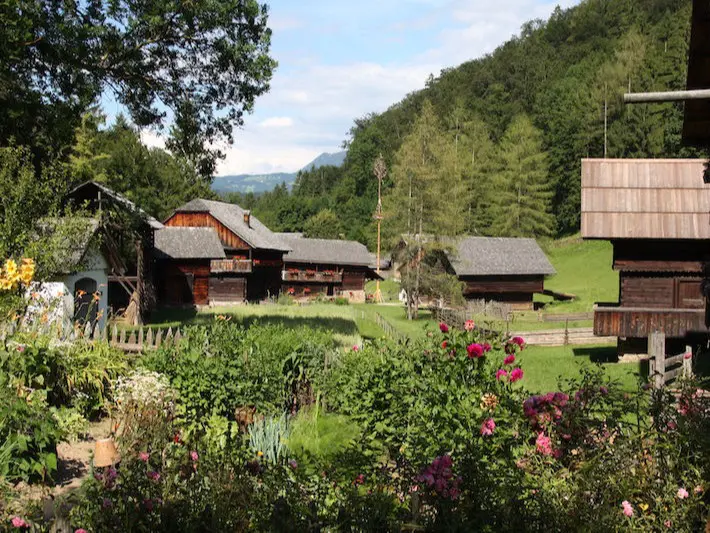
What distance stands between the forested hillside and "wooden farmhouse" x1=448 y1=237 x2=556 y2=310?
2861 mm

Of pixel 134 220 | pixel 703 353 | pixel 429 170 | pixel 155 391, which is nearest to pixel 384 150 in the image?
pixel 429 170

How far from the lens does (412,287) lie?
4241 cm

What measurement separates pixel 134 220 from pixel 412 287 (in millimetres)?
18561

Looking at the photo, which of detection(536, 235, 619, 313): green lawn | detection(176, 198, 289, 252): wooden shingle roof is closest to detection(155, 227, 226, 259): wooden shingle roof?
detection(176, 198, 289, 252): wooden shingle roof

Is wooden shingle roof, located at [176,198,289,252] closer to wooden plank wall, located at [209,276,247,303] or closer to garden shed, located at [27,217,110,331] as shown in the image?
wooden plank wall, located at [209,276,247,303]

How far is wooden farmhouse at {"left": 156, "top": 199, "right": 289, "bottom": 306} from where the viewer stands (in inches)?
1780

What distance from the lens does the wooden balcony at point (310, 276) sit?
195 ft

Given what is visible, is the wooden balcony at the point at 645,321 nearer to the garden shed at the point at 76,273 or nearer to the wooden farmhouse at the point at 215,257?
the garden shed at the point at 76,273

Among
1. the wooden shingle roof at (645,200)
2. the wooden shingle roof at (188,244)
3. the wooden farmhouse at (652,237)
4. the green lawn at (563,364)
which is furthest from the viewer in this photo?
the wooden shingle roof at (188,244)

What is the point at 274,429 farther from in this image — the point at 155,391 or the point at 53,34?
the point at 53,34

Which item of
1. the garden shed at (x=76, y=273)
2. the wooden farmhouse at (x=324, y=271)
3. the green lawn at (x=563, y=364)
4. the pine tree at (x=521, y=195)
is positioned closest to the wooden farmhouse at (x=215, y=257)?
the wooden farmhouse at (x=324, y=271)

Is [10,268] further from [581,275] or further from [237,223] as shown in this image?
[581,275]

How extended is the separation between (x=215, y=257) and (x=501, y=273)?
775 inches

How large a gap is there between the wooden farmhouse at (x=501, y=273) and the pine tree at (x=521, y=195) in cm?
1550
